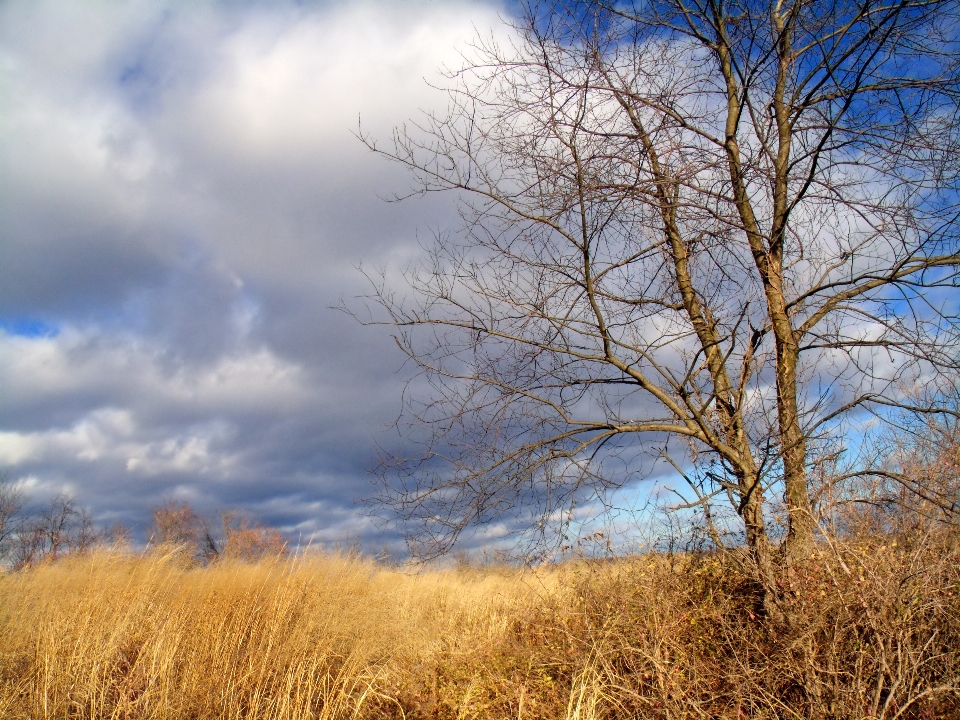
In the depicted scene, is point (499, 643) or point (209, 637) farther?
point (209, 637)

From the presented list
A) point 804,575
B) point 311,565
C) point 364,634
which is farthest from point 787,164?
point 311,565

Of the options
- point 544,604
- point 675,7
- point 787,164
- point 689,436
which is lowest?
point 544,604

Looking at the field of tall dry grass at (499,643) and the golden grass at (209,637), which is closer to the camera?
the field of tall dry grass at (499,643)

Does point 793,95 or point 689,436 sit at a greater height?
Answer: point 793,95

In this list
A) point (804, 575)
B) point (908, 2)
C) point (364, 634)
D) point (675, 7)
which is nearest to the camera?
point (804, 575)

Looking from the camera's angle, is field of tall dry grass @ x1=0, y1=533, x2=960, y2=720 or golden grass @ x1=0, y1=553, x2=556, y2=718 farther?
golden grass @ x1=0, y1=553, x2=556, y2=718

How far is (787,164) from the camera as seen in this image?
524 cm

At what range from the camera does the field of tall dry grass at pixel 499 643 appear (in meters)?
3.89

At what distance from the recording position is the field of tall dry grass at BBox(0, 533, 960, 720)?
389 cm

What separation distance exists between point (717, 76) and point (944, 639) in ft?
15.1

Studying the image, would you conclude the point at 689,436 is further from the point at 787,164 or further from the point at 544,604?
the point at 544,604

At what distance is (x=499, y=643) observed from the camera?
643 centimetres

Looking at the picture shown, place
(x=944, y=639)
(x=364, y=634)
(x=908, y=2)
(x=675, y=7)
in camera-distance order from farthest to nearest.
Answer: (x=364, y=634)
(x=675, y=7)
(x=908, y=2)
(x=944, y=639)

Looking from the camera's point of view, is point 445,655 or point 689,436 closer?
point 689,436
